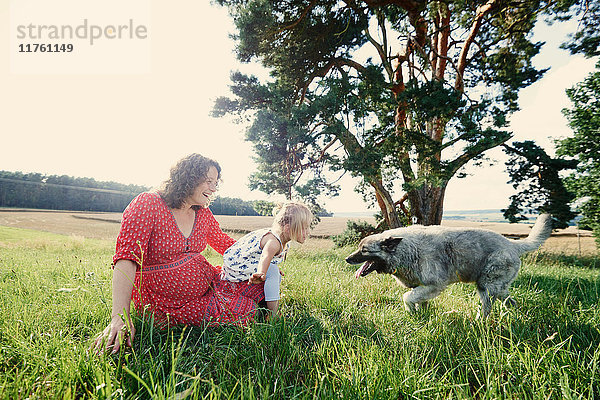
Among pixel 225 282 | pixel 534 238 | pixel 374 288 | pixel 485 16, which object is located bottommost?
pixel 374 288

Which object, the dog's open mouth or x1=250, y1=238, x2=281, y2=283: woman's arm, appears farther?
the dog's open mouth

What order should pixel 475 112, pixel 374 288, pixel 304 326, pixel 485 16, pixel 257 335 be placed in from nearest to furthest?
pixel 257 335, pixel 304 326, pixel 374 288, pixel 475 112, pixel 485 16

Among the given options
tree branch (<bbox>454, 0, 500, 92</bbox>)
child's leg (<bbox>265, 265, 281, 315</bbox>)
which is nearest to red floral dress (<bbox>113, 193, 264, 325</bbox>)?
child's leg (<bbox>265, 265, 281, 315</bbox>)

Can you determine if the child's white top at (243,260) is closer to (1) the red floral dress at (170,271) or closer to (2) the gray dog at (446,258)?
(1) the red floral dress at (170,271)

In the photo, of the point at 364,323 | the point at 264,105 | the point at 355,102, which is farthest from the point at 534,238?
the point at 264,105

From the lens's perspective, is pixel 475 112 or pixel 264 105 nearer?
pixel 475 112

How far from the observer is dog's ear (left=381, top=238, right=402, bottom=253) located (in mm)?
3141

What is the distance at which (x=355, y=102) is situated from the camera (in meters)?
8.50

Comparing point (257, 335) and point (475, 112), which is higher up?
point (475, 112)

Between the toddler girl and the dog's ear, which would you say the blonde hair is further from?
the dog's ear

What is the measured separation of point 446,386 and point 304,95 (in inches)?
423

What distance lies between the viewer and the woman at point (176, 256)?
6.50ft

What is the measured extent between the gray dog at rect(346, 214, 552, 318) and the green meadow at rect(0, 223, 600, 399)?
0.83 feet

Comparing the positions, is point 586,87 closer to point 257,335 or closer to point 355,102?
point 355,102
